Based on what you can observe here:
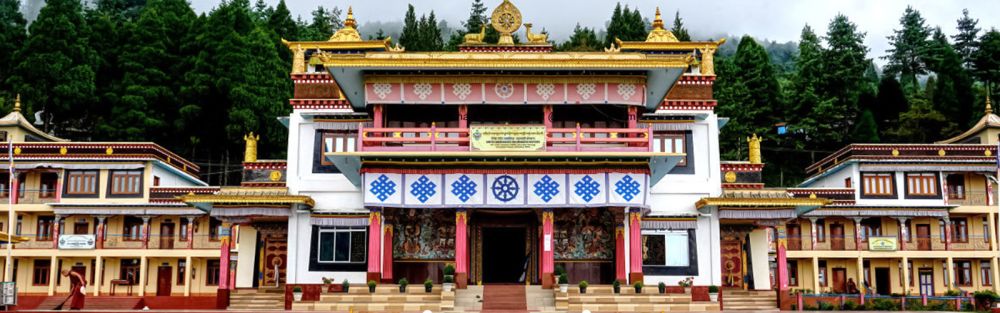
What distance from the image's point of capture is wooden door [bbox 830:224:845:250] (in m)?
46.3

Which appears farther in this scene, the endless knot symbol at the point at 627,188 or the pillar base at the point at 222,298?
the pillar base at the point at 222,298

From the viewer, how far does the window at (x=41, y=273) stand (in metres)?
44.6

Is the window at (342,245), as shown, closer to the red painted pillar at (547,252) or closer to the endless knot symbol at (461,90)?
the endless knot symbol at (461,90)

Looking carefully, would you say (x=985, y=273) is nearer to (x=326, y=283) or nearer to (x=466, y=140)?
(x=466, y=140)

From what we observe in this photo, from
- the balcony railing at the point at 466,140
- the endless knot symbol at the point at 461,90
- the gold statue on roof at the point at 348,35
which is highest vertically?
the gold statue on roof at the point at 348,35

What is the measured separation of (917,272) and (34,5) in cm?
14219

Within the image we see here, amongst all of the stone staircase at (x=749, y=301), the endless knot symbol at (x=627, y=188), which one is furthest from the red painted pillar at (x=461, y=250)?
the stone staircase at (x=749, y=301)

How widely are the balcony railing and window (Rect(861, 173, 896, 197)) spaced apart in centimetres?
2031

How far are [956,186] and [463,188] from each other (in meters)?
27.8

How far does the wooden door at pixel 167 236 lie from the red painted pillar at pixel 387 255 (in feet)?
61.0

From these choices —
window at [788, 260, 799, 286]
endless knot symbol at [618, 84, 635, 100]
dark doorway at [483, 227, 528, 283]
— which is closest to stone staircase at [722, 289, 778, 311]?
dark doorway at [483, 227, 528, 283]

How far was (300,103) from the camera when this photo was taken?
33.2 meters

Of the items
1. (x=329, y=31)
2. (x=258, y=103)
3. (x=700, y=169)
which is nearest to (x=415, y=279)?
(x=700, y=169)

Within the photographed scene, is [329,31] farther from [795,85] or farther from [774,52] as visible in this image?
[774,52]
